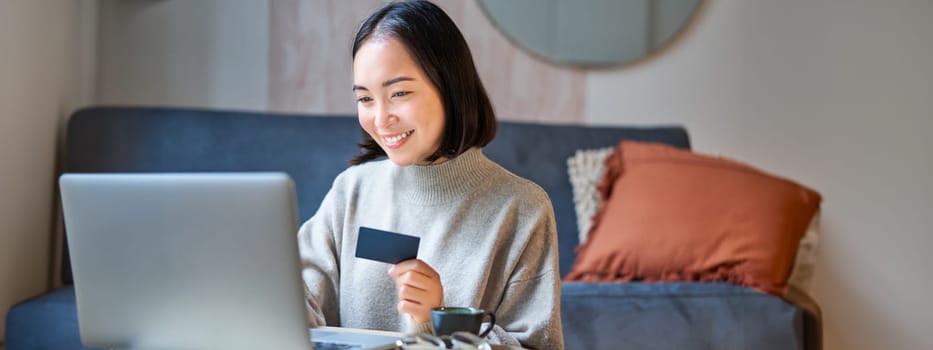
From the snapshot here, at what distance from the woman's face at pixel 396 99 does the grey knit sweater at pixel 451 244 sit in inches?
3.5

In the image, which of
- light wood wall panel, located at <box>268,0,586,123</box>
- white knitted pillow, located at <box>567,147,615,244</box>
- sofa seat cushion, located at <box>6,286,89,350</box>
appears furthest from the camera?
light wood wall panel, located at <box>268,0,586,123</box>

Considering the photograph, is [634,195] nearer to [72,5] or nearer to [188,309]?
[72,5]

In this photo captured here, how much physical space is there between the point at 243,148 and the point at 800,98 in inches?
64.9

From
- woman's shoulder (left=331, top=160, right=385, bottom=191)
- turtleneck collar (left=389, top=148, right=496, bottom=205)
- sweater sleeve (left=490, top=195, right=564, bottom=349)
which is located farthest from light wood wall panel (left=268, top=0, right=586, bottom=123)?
sweater sleeve (left=490, top=195, right=564, bottom=349)

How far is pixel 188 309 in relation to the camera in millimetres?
1048

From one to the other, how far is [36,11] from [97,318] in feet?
4.71

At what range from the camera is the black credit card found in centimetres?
112

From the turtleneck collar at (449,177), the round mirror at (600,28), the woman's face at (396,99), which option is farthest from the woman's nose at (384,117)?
the round mirror at (600,28)

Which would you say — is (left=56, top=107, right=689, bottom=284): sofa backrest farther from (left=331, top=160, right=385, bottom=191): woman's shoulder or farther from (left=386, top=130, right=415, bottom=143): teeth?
(left=386, top=130, right=415, bottom=143): teeth

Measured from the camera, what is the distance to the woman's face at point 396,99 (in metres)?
1.30

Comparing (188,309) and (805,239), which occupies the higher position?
(188,309)

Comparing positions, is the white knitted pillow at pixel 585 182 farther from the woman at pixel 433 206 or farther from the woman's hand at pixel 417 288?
the woman's hand at pixel 417 288

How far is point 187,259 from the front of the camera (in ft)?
3.35

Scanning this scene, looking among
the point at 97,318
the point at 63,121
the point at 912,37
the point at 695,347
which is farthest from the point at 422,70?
the point at 912,37
